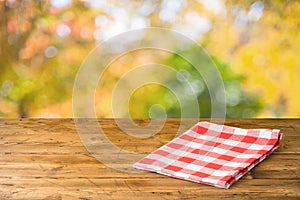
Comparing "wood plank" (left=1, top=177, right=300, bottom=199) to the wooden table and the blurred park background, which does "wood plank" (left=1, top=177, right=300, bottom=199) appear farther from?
the blurred park background

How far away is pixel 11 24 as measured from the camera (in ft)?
8.71

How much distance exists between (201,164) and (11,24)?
52.5 inches

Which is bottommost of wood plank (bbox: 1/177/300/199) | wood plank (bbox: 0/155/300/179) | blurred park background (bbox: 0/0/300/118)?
wood plank (bbox: 1/177/300/199)

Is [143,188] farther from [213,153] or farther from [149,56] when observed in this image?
[149,56]

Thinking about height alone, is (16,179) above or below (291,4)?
below

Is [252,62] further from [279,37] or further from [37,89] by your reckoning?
[37,89]

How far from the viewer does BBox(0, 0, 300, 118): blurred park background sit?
2.60m

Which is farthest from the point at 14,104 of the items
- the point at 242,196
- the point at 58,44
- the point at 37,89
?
the point at 242,196

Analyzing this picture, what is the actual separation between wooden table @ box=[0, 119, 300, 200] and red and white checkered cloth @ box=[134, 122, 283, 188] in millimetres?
25

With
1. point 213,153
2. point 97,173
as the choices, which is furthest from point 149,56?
point 97,173

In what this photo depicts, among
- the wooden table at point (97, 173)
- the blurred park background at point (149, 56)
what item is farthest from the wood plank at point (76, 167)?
the blurred park background at point (149, 56)

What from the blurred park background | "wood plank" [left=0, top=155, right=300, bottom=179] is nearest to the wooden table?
"wood plank" [left=0, top=155, right=300, bottom=179]

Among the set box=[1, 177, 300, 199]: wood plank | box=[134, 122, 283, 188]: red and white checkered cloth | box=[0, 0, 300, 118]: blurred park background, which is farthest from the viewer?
box=[0, 0, 300, 118]: blurred park background

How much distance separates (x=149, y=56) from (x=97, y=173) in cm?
113
